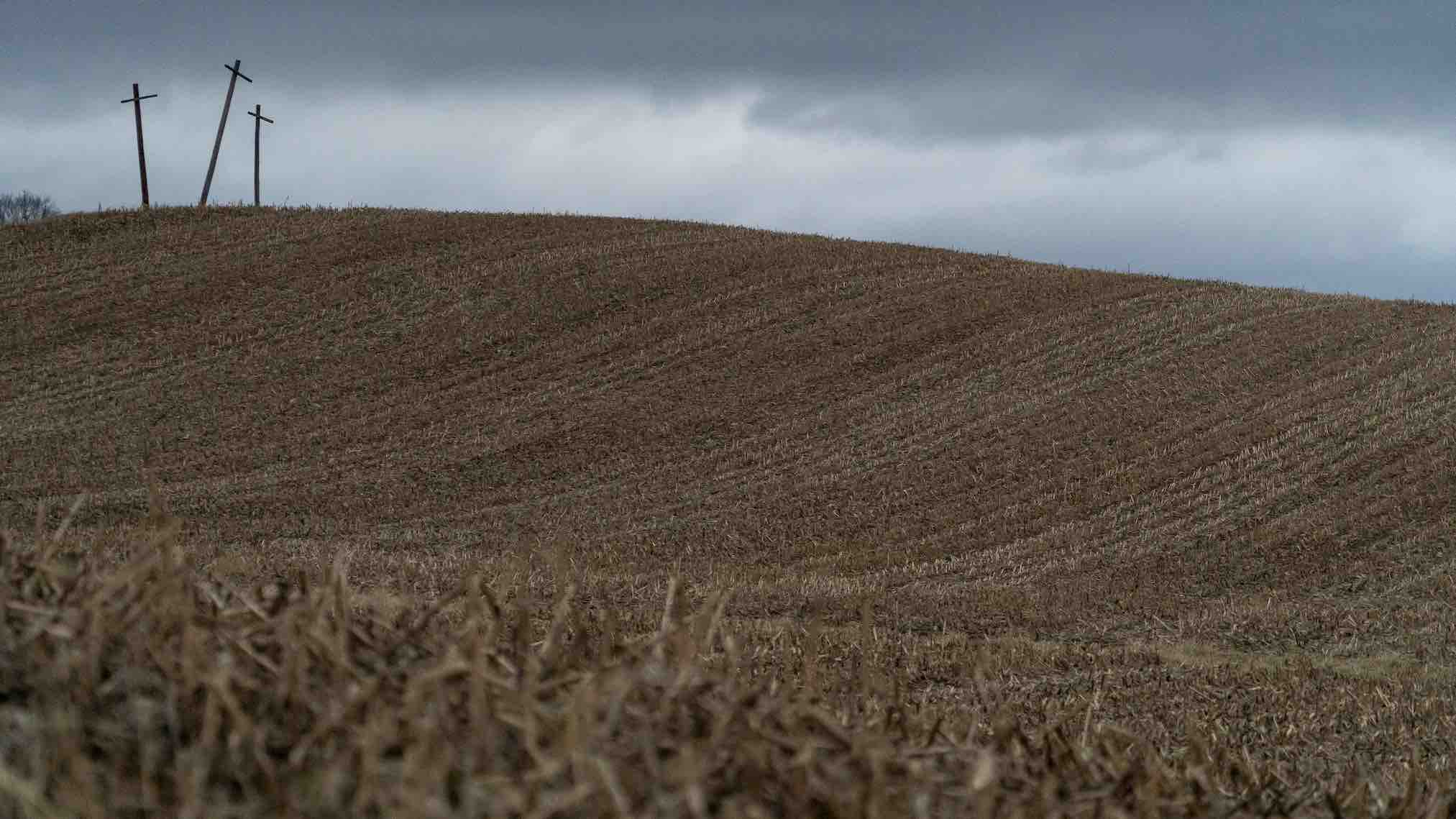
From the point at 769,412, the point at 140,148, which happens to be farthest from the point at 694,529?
the point at 140,148

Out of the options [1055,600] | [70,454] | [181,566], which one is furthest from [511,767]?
[70,454]

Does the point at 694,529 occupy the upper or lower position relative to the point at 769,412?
lower

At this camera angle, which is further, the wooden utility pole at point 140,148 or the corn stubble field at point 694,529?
the wooden utility pole at point 140,148

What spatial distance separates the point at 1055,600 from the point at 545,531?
8261mm

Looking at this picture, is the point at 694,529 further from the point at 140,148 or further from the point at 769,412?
the point at 140,148

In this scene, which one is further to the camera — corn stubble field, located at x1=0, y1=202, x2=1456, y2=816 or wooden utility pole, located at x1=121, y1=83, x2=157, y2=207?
wooden utility pole, located at x1=121, y1=83, x2=157, y2=207

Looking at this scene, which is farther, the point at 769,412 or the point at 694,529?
the point at 769,412

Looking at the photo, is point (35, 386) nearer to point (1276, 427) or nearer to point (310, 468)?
point (310, 468)

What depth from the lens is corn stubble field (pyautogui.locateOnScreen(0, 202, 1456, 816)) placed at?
4.91ft

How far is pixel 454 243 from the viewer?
4119 cm

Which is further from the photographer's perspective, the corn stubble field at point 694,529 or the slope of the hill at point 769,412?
the slope of the hill at point 769,412

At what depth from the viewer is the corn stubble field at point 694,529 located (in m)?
1.50

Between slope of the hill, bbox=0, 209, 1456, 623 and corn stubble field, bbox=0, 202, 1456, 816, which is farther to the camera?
slope of the hill, bbox=0, 209, 1456, 623

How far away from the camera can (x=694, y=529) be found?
70.6 ft
